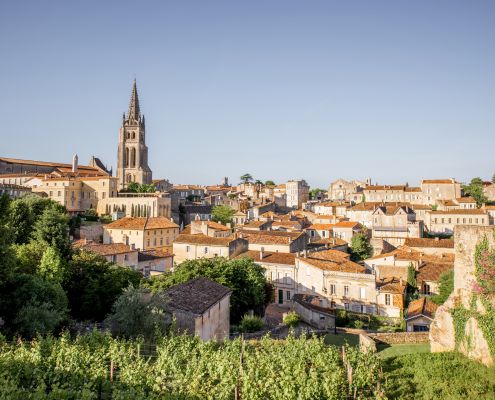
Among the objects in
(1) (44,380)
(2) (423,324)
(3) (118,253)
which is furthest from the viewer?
(3) (118,253)

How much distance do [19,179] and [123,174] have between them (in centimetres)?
2599

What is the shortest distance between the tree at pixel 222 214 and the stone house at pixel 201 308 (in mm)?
55391

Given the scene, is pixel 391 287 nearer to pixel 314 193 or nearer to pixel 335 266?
pixel 335 266

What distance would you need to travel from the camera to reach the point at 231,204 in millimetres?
98688

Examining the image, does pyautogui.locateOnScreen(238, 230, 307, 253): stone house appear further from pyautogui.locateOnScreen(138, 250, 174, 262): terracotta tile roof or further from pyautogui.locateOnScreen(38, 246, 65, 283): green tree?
pyautogui.locateOnScreen(38, 246, 65, 283): green tree

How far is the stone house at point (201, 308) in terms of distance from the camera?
59.7 ft

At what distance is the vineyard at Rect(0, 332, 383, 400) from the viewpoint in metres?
11.6

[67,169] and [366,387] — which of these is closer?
[366,387]

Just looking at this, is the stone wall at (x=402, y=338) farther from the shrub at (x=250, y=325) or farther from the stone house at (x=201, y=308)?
the stone house at (x=201, y=308)

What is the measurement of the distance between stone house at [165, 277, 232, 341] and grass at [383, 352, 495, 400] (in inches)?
259

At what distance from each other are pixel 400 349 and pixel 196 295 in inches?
420

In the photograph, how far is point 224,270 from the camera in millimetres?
28453

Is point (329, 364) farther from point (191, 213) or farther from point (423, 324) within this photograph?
point (191, 213)

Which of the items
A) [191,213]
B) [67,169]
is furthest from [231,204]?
[67,169]
